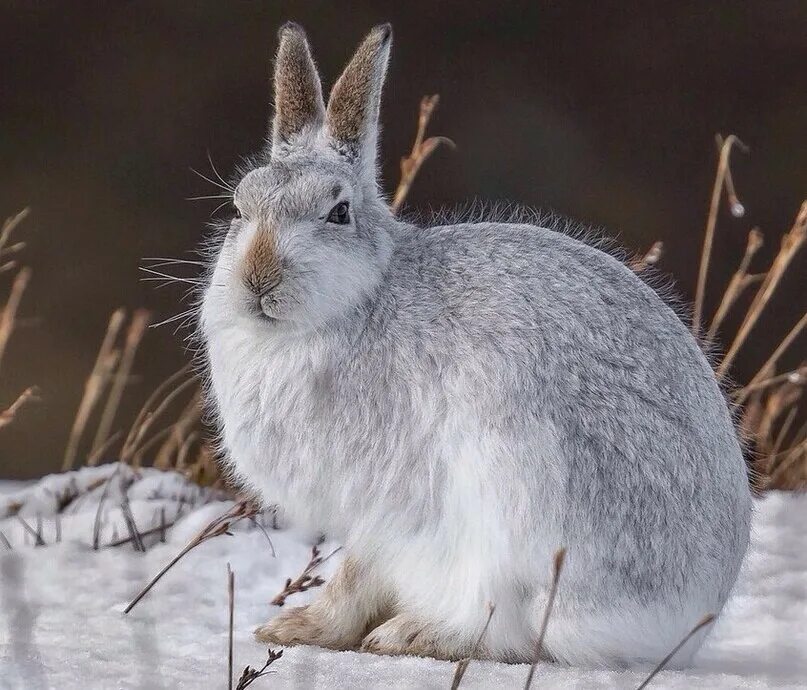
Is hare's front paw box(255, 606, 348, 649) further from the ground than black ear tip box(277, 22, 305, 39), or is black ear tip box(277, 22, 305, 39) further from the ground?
black ear tip box(277, 22, 305, 39)

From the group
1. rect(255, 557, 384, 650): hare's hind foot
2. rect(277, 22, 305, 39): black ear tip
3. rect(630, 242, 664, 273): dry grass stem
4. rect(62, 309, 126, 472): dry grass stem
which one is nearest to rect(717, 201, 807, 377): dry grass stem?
rect(630, 242, 664, 273): dry grass stem

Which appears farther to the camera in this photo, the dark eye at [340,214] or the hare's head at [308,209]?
the dark eye at [340,214]

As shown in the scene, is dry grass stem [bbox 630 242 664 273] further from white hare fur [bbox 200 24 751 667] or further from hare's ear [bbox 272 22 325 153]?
hare's ear [bbox 272 22 325 153]

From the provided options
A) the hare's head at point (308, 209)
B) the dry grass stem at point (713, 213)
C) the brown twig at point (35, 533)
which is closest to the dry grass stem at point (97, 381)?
the brown twig at point (35, 533)

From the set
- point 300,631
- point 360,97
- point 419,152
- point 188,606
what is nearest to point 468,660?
point 300,631

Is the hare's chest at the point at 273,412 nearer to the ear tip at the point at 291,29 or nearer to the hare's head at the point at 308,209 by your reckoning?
the hare's head at the point at 308,209

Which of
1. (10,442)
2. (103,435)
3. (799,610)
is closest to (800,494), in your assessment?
(799,610)

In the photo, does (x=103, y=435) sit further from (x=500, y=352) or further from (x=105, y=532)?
(x=500, y=352)
